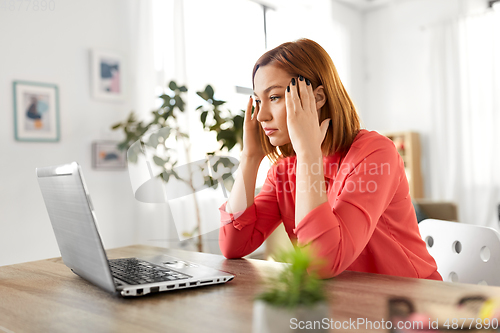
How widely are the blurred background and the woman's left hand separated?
114 centimetres

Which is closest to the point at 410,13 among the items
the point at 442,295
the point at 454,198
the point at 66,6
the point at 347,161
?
the point at 454,198

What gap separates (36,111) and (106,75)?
54cm

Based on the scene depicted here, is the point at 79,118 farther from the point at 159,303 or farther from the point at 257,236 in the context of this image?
the point at 159,303

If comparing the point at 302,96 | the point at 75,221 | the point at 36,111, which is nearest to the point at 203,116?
the point at 36,111

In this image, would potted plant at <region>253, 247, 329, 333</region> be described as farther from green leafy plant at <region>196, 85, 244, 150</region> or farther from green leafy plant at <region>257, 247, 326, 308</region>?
green leafy plant at <region>196, 85, 244, 150</region>

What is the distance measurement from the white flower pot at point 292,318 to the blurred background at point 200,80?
63.0 inches

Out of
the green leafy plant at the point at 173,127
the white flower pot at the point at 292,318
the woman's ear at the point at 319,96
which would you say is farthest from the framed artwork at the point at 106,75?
the white flower pot at the point at 292,318

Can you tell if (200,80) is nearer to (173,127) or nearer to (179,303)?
(173,127)

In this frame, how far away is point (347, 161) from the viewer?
990 mm

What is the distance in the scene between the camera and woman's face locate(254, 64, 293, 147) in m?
1.04

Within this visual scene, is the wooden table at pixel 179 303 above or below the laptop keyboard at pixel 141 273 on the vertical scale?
below

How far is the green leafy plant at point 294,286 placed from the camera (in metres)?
0.35

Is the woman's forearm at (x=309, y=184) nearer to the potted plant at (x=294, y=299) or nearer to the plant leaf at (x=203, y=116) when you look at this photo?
the potted plant at (x=294, y=299)

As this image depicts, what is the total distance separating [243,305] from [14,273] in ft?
2.03
